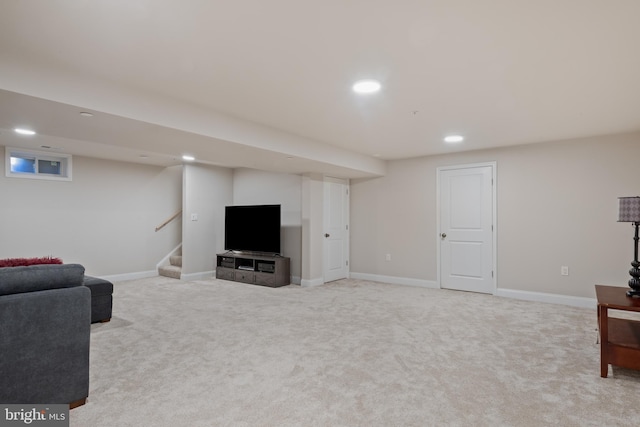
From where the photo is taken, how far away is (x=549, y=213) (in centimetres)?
473

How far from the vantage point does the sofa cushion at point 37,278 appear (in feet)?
6.33

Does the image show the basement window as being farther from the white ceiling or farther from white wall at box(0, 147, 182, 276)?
the white ceiling

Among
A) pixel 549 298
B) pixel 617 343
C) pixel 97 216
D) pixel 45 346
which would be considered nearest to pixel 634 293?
pixel 617 343

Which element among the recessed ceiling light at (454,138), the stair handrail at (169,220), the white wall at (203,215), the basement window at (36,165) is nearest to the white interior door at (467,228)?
the recessed ceiling light at (454,138)

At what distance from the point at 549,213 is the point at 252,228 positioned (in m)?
4.58

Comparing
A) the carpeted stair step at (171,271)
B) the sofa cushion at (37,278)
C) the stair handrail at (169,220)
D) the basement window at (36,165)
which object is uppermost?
the basement window at (36,165)

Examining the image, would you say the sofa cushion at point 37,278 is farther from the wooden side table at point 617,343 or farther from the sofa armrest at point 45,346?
the wooden side table at point 617,343

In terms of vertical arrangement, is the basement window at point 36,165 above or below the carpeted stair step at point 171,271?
above

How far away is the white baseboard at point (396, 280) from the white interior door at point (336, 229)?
0.93ft

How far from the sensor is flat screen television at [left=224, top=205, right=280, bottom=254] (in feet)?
19.9

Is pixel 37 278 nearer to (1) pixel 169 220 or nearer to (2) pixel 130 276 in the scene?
(2) pixel 130 276

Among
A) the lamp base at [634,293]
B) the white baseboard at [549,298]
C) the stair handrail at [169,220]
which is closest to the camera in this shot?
the lamp base at [634,293]

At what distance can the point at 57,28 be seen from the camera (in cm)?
196

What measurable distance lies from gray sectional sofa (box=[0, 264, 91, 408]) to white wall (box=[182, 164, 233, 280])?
4438 millimetres
